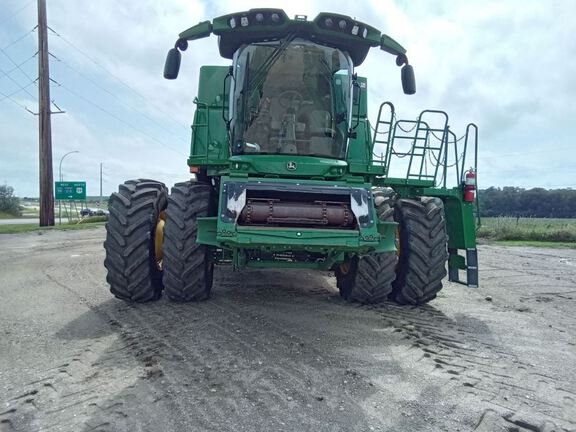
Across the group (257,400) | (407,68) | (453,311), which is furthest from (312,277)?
(257,400)

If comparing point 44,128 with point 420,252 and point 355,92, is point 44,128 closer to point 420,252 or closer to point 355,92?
point 355,92

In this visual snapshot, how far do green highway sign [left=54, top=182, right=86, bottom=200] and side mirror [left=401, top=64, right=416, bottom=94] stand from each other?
2688 centimetres

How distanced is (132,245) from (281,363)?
2569mm

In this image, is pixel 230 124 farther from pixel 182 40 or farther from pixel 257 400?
pixel 257 400

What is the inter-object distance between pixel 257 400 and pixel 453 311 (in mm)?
3674

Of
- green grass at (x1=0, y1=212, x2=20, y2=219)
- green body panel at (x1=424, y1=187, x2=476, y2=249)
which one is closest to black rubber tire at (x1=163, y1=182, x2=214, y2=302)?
green body panel at (x1=424, y1=187, x2=476, y2=249)

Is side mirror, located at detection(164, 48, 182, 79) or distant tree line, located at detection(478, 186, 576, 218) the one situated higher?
side mirror, located at detection(164, 48, 182, 79)

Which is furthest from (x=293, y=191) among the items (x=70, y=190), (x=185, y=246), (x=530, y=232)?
(x=70, y=190)

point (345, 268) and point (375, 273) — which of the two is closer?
point (375, 273)

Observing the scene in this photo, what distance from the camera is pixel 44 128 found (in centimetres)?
2136

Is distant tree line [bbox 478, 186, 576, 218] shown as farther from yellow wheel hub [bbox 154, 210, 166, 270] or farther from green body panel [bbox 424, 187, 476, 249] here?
yellow wheel hub [bbox 154, 210, 166, 270]

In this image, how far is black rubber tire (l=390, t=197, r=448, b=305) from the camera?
5.72m

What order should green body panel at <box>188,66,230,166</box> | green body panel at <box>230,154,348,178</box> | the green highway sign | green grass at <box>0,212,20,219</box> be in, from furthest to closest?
1. green grass at <box>0,212,20,219</box>
2. the green highway sign
3. green body panel at <box>188,66,230,166</box>
4. green body panel at <box>230,154,348,178</box>

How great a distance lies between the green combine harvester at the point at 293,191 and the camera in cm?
473
